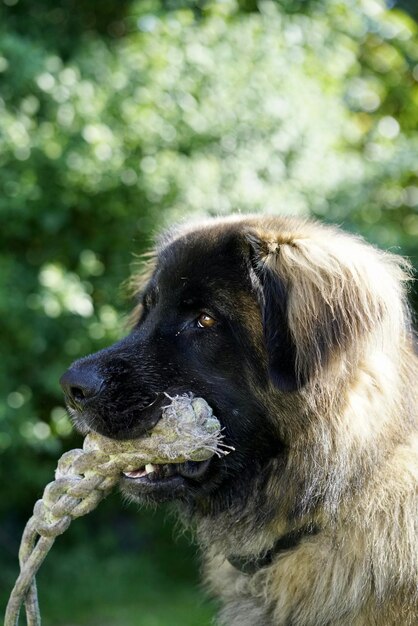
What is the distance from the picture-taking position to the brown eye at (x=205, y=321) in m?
3.04

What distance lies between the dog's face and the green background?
6.98ft

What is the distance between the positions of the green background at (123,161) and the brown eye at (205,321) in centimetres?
217

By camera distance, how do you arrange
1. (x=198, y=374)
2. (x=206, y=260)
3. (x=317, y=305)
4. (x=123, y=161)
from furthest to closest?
1. (x=123, y=161)
2. (x=206, y=260)
3. (x=198, y=374)
4. (x=317, y=305)

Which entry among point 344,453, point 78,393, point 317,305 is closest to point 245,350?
point 317,305

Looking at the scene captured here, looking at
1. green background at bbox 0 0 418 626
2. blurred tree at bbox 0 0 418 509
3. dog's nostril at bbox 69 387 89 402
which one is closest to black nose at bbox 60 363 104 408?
dog's nostril at bbox 69 387 89 402

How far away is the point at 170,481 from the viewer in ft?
9.80

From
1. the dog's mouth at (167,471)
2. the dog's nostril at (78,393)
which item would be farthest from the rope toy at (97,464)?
the dog's nostril at (78,393)

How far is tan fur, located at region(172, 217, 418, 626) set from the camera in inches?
111

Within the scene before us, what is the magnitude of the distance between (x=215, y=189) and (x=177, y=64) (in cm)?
83

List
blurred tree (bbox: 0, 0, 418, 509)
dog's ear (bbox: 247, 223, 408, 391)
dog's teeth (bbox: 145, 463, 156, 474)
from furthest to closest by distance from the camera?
blurred tree (bbox: 0, 0, 418, 509) → dog's teeth (bbox: 145, 463, 156, 474) → dog's ear (bbox: 247, 223, 408, 391)

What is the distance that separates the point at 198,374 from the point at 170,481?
37cm

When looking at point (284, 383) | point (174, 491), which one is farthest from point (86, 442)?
point (284, 383)

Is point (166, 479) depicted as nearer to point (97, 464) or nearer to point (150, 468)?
point (150, 468)

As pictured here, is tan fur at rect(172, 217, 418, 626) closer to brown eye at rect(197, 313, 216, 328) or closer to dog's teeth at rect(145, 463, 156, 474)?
brown eye at rect(197, 313, 216, 328)
